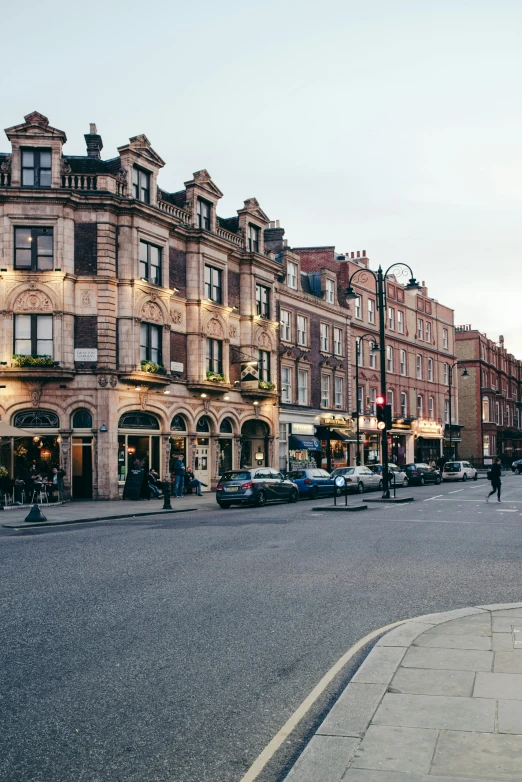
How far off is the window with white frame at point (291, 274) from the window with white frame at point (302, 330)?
1998mm

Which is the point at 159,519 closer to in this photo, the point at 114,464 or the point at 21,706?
the point at 114,464

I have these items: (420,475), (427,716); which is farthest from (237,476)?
(427,716)

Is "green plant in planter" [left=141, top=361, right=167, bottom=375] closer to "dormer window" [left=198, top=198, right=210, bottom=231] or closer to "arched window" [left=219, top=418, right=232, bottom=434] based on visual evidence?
"arched window" [left=219, top=418, right=232, bottom=434]

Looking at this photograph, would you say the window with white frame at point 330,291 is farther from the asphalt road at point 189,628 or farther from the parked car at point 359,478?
the asphalt road at point 189,628

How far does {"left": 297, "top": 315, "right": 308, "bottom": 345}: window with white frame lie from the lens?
48531 millimetres

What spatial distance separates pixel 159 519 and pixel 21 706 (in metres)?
17.9

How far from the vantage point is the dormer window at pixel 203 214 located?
129 feet

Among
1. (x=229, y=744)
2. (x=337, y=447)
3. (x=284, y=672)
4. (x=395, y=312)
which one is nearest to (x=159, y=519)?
(x=284, y=672)

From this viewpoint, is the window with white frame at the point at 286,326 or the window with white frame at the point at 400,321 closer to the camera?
the window with white frame at the point at 286,326

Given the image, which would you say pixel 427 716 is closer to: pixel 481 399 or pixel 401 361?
pixel 401 361

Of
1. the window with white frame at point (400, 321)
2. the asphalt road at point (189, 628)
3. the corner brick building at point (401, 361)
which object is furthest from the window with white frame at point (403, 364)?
the asphalt road at point (189, 628)

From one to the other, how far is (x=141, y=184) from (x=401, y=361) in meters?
34.9

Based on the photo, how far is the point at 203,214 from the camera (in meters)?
39.7

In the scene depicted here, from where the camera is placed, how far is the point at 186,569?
12.4 metres
